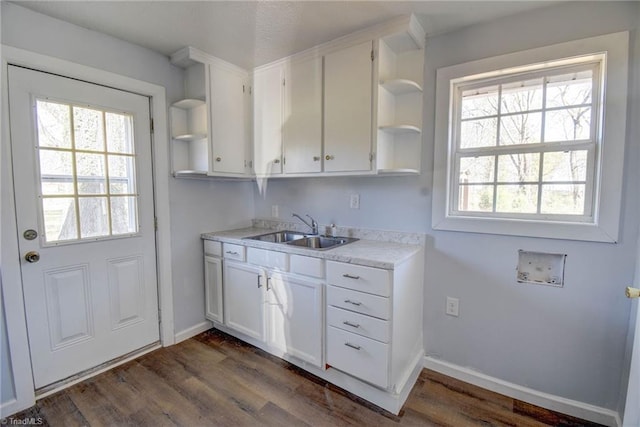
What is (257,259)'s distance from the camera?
2211mm

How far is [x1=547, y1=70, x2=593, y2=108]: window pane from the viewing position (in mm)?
1638

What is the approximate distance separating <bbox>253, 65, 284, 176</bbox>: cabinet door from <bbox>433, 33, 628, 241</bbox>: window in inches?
47.5

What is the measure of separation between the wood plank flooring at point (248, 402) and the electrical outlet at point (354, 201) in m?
1.28

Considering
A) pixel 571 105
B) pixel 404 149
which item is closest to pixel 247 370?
pixel 404 149

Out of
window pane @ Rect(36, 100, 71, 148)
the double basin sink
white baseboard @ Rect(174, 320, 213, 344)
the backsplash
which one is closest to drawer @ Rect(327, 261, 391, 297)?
the double basin sink

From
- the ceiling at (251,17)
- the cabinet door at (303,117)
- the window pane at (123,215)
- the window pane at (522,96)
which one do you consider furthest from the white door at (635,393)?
the window pane at (123,215)

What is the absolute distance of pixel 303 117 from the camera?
2223mm

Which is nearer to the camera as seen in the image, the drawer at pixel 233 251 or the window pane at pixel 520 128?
the window pane at pixel 520 128

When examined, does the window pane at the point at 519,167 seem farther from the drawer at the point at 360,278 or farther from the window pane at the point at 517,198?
the drawer at the point at 360,278

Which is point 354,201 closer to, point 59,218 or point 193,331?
point 193,331

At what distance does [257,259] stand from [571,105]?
2.21 meters

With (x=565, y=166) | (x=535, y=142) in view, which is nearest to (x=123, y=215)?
(x=535, y=142)

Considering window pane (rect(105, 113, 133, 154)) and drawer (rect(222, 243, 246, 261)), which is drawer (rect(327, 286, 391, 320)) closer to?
drawer (rect(222, 243, 246, 261))

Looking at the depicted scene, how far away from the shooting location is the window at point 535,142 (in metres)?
1.53
